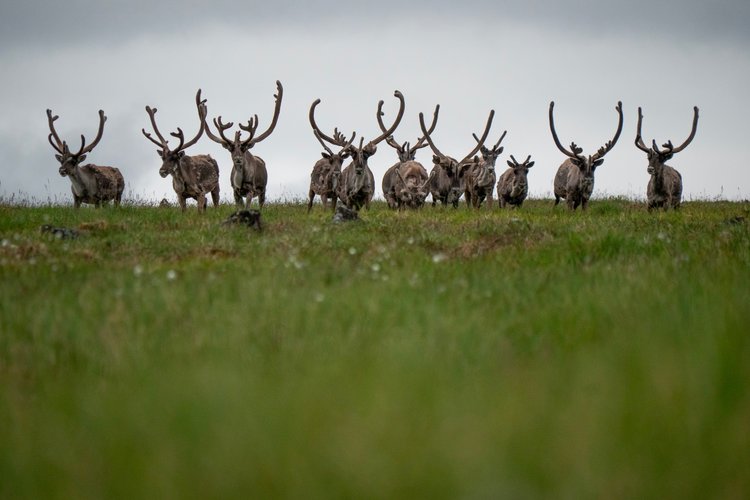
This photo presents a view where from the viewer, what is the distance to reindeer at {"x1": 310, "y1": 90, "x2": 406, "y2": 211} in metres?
18.9

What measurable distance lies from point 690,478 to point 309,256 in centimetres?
657

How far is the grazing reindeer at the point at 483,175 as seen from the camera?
75.4 feet

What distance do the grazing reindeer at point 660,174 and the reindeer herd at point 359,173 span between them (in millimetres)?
23

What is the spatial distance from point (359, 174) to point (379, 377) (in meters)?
15.7

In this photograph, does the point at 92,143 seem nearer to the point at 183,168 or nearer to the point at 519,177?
the point at 183,168

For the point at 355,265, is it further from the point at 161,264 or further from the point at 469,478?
the point at 469,478

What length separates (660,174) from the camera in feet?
64.8

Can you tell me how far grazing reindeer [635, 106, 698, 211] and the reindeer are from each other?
5923 millimetres

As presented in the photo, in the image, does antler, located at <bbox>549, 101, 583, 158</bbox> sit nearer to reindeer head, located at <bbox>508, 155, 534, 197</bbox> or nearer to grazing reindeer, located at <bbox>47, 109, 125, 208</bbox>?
reindeer head, located at <bbox>508, 155, 534, 197</bbox>

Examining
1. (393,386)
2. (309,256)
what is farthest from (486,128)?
(393,386)

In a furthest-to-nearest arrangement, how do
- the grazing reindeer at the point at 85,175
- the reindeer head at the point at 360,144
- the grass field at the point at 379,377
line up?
the grazing reindeer at the point at 85,175 < the reindeer head at the point at 360,144 < the grass field at the point at 379,377

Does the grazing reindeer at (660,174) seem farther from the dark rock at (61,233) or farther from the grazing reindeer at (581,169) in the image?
the dark rock at (61,233)

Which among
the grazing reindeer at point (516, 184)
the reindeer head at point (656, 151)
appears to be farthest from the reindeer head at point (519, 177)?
the reindeer head at point (656, 151)

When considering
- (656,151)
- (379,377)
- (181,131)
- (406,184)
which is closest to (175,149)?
(181,131)
